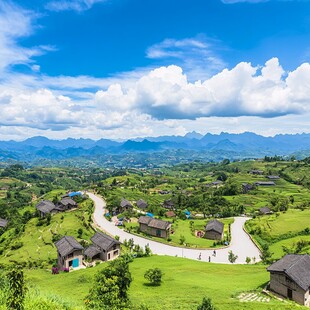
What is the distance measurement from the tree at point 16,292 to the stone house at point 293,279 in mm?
29056

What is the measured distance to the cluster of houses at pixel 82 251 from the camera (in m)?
55.8

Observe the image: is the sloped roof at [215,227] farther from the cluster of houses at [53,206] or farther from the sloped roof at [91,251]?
the cluster of houses at [53,206]

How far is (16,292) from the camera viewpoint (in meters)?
15.9

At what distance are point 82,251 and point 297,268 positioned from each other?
40.8 meters

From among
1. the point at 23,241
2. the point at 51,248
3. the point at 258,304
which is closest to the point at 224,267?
Result: the point at 258,304

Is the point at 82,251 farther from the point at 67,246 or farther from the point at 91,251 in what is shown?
the point at 67,246

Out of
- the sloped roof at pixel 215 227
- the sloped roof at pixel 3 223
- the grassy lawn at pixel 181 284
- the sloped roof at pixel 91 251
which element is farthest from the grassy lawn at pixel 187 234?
the sloped roof at pixel 3 223

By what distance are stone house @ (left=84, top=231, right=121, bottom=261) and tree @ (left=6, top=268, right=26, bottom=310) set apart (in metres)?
45.1

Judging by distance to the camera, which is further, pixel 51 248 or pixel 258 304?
pixel 51 248

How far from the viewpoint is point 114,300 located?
2134cm

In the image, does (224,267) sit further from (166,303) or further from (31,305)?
(31,305)

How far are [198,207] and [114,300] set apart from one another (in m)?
105

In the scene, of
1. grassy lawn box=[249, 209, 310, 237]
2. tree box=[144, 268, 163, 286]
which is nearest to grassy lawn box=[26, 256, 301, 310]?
tree box=[144, 268, 163, 286]

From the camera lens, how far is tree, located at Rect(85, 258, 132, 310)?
21.0 metres
